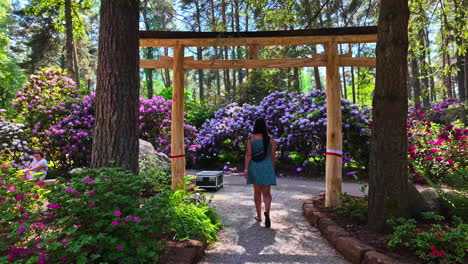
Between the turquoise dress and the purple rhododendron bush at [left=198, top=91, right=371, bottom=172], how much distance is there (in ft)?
13.7

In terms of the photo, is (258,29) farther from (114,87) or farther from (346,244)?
(346,244)

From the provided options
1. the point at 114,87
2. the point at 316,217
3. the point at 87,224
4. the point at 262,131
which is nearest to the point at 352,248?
the point at 316,217

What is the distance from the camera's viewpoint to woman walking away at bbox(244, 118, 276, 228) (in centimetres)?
453

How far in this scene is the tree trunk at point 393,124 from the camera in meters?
3.63

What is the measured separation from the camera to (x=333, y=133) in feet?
16.7

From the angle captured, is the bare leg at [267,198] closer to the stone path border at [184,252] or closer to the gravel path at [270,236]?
the gravel path at [270,236]

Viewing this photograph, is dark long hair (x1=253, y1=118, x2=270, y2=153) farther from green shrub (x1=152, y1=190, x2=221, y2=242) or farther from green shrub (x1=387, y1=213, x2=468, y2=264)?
green shrub (x1=387, y1=213, x2=468, y2=264)

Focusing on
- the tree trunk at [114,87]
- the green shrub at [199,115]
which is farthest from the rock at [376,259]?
the green shrub at [199,115]

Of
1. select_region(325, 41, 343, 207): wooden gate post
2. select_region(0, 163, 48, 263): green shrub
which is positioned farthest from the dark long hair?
select_region(0, 163, 48, 263): green shrub

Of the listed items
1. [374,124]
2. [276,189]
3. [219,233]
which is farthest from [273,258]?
[276,189]

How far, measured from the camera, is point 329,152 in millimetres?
5086

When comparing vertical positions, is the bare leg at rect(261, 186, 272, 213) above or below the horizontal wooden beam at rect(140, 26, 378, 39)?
below

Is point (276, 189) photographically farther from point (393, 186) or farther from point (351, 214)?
point (393, 186)

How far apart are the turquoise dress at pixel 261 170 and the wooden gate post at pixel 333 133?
1081 millimetres
